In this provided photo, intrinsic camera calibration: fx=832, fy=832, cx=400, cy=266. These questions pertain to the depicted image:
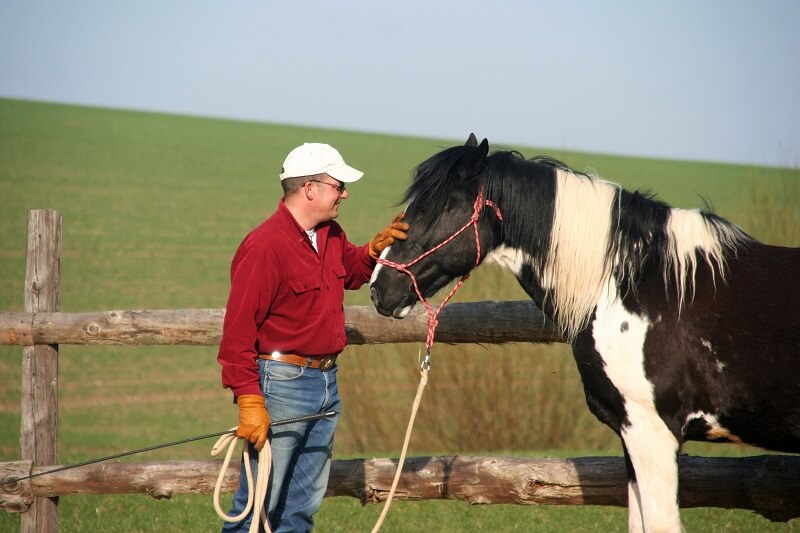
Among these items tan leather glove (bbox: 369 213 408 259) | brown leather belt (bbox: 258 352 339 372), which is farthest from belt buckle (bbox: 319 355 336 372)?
tan leather glove (bbox: 369 213 408 259)

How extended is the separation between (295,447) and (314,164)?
1253mm

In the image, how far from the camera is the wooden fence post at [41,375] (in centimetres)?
499

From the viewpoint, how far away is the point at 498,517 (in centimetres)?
611

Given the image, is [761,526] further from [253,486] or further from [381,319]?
[253,486]

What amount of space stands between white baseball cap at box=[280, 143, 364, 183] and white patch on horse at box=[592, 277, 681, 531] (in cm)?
134

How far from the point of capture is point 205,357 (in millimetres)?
17312

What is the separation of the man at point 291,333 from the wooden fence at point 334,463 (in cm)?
105

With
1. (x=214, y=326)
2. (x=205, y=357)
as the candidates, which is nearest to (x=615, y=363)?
(x=214, y=326)

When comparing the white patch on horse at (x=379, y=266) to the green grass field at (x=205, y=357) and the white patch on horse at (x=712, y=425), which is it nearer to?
the green grass field at (x=205, y=357)

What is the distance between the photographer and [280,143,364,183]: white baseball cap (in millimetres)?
3629

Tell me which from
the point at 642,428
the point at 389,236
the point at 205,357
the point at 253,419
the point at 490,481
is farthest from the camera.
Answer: the point at 205,357

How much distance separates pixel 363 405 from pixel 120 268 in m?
14.0

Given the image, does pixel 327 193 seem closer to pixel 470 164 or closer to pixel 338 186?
pixel 338 186

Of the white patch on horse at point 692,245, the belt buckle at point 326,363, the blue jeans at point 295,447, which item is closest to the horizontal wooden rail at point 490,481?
the blue jeans at point 295,447
